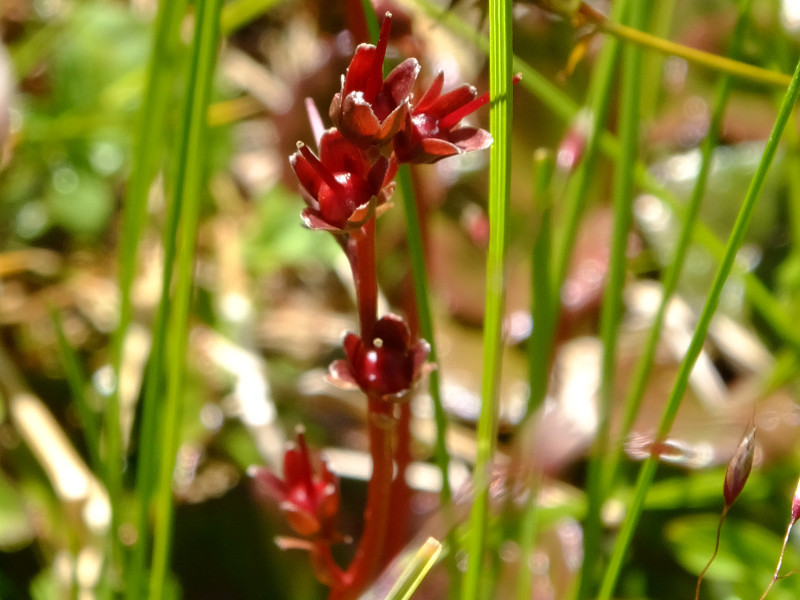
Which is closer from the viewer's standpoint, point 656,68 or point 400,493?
point 400,493

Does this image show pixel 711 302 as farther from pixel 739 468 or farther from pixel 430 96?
pixel 430 96

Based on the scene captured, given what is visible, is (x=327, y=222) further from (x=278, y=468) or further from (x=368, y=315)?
(x=278, y=468)

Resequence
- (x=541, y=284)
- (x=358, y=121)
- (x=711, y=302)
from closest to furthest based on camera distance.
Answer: (x=358, y=121) → (x=711, y=302) → (x=541, y=284)

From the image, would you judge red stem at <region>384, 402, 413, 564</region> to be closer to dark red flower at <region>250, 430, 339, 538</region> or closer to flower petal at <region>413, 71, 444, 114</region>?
dark red flower at <region>250, 430, 339, 538</region>

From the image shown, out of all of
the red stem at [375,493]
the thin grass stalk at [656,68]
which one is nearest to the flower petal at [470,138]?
the red stem at [375,493]

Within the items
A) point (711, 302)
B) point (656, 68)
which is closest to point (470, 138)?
point (711, 302)

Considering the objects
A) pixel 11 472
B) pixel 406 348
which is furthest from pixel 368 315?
pixel 11 472
